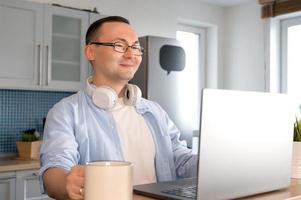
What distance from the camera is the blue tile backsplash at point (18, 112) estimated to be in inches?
125

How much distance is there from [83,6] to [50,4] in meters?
0.39

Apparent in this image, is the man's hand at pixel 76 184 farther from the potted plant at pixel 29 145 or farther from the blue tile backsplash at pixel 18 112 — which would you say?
the blue tile backsplash at pixel 18 112

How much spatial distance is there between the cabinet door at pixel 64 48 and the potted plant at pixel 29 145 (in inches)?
15.5

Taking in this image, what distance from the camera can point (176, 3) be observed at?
4.22 metres

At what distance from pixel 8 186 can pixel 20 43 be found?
39.3 inches

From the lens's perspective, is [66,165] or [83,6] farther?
[83,6]

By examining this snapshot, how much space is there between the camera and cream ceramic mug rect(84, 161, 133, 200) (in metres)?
0.71

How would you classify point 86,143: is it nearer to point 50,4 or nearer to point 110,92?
point 110,92

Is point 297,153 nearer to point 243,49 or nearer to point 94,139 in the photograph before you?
point 94,139

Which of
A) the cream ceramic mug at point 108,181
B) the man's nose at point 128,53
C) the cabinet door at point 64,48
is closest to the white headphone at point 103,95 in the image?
the man's nose at point 128,53

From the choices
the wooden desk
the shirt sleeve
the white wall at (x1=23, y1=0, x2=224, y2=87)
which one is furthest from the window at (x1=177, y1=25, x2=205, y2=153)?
the wooden desk

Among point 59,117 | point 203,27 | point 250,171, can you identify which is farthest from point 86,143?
point 203,27

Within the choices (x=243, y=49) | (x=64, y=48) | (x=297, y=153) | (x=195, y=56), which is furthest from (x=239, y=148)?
(x=195, y=56)

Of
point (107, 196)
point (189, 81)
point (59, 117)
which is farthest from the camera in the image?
point (189, 81)
